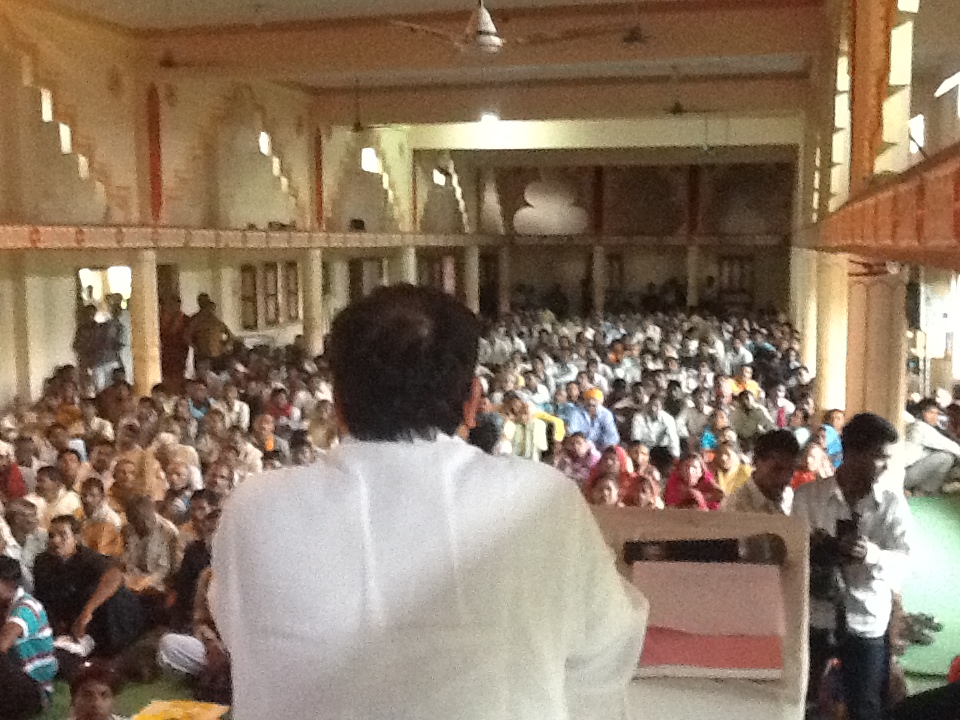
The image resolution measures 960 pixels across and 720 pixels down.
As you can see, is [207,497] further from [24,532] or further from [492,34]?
[492,34]

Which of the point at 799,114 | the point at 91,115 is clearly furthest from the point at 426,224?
the point at 91,115

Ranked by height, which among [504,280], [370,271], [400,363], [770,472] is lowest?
[770,472]

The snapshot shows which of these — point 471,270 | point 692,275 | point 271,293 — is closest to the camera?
point 271,293

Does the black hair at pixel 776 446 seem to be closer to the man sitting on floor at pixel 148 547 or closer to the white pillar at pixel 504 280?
the man sitting on floor at pixel 148 547

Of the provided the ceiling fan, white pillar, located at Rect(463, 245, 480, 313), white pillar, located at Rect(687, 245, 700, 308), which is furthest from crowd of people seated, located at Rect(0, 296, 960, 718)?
white pillar, located at Rect(687, 245, 700, 308)

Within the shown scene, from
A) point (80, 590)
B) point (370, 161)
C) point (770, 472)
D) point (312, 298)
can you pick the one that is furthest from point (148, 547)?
point (370, 161)

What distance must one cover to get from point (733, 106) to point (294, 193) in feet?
21.5

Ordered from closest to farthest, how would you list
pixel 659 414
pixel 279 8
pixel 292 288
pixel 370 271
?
pixel 659 414 < pixel 279 8 < pixel 292 288 < pixel 370 271

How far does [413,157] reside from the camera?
1998 centimetres

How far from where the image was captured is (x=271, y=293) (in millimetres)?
16031

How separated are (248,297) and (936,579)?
1088cm

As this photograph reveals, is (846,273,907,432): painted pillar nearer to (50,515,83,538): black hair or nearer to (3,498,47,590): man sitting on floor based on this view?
(50,515,83,538): black hair

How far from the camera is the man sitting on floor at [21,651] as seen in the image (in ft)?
16.3

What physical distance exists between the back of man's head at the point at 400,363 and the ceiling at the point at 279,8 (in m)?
8.69
